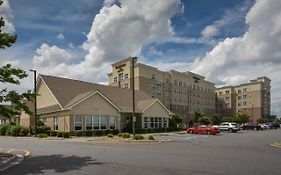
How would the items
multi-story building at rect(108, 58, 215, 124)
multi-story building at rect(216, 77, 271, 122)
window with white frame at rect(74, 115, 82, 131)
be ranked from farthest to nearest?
multi-story building at rect(216, 77, 271, 122)
multi-story building at rect(108, 58, 215, 124)
window with white frame at rect(74, 115, 82, 131)

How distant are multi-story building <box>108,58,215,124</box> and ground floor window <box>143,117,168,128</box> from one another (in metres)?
25.7

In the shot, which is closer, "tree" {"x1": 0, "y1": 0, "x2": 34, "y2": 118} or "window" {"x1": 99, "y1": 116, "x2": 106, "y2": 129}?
"tree" {"x1": 0, "y1": 0, "x2": 34, "y2": 118}

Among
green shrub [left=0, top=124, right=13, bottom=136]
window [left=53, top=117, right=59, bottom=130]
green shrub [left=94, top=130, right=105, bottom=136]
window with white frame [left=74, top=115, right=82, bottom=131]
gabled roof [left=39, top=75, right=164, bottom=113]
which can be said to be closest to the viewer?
window with white frame [left=74, top=115, right=82, bottom=131]

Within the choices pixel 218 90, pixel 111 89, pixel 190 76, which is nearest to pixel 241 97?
pixel 218 90

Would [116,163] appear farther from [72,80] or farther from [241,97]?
[241,97]

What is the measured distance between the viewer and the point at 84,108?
142ft

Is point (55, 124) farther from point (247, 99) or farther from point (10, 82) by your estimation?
point (247, 99)

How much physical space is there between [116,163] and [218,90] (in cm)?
13888

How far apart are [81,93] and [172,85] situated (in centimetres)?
5248

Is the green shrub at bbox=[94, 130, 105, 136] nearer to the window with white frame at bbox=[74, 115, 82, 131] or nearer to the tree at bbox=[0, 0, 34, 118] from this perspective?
the window with white frame at bbox=[74, 115, 82, 131]

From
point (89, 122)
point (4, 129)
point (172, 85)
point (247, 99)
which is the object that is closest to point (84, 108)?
point (89, 122)

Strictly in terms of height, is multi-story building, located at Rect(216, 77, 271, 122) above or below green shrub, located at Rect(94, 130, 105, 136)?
above

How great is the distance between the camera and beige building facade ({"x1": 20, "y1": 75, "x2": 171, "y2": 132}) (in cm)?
4259

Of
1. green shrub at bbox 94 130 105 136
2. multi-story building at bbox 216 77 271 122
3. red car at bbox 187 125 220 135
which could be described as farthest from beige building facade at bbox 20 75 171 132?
multi-story building at bbox 216 77 271 122
